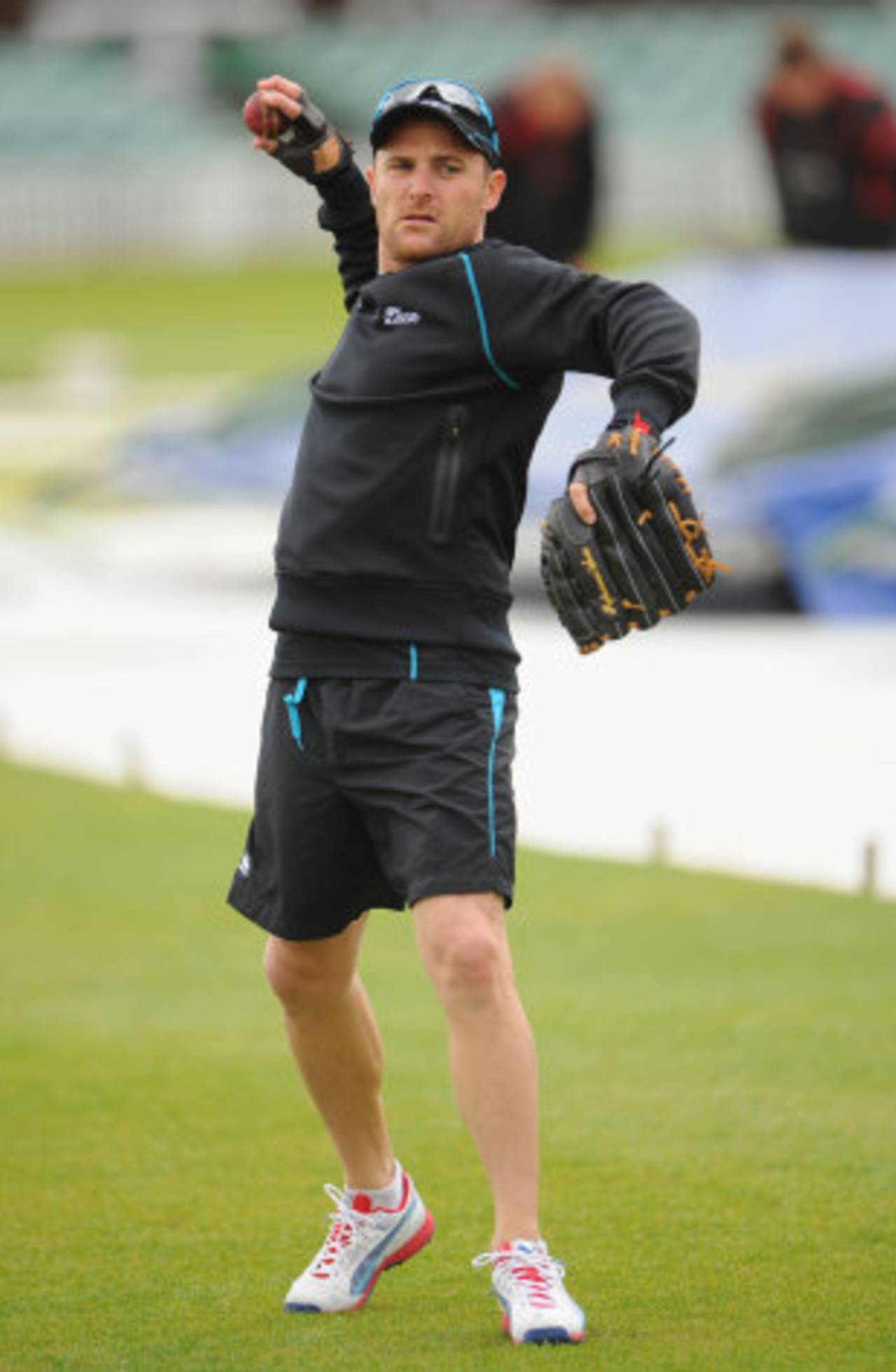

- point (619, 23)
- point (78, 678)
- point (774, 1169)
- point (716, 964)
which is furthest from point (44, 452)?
point (619, 23)

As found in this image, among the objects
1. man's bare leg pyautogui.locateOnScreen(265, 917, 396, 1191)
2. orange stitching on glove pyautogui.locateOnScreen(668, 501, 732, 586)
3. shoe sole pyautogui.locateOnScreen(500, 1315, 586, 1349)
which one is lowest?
shoe sole pyautogui.locateOnScreen(500, 1315, 586, 1349)

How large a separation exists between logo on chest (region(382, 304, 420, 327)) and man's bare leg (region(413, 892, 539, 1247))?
98 cm

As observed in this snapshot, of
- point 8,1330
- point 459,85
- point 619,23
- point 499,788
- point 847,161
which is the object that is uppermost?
point 619,23

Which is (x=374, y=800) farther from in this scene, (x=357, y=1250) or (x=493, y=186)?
(x=493, y=186)

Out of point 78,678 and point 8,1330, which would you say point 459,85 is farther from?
point 78,678

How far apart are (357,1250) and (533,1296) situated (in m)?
0.48

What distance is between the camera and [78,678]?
13172 mm

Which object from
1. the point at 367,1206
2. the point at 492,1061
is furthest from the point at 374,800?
the point at 367,1206

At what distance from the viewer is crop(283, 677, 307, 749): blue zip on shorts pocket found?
4586 mm

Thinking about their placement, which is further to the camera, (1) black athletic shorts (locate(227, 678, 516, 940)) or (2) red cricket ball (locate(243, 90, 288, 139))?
(2) red cricket ball (locate(243, 90, 288, 139))

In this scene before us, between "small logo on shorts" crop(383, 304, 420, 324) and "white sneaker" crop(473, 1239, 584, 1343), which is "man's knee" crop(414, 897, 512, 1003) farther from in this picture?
"small logo on shorts" crop(383, 304, 420, 324)

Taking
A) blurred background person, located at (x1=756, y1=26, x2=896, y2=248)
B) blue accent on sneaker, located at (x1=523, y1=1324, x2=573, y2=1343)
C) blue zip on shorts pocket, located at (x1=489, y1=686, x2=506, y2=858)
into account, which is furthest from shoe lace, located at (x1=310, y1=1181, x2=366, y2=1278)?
blurred background person, located at (x1=756, y1=26, x2=896, y2=248)

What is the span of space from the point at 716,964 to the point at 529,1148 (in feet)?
10.5

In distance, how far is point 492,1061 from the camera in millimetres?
Result: 4379
